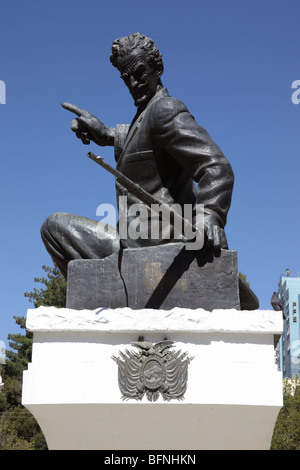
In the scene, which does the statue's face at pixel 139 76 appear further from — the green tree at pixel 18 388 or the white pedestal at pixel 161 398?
the green tree at pixel 18 388

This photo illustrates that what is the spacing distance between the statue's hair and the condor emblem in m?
2.37

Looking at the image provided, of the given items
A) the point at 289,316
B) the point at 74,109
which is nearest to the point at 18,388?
the point at 74,109

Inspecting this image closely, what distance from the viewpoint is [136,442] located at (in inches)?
174

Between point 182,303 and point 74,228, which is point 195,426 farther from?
point 74,228

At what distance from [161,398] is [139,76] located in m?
2.57

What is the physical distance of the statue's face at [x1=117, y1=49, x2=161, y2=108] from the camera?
539cm

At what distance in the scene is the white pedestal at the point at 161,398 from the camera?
14.0ft

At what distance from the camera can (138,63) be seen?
17.7 feet

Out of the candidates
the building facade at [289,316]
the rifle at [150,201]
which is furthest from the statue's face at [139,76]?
the building facade at [289,316]

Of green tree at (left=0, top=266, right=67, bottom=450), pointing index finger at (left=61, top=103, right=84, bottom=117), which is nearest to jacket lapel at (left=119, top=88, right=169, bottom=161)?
pointing index finger at (left=61, top=103, right=84, bottom=117)

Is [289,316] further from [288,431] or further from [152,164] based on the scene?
[152,164]

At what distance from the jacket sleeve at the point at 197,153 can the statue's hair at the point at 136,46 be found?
403 millimetres

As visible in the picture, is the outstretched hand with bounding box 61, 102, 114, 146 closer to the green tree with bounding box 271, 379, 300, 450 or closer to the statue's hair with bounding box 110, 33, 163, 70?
the statue's hair with bounding box 110, 33, 163, 70
